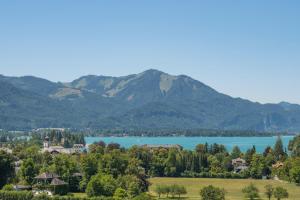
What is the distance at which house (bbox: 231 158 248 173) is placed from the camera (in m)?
98.0

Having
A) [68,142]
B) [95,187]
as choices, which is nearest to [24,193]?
[95,187]

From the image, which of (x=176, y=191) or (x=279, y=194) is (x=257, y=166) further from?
(x=176, y=191)

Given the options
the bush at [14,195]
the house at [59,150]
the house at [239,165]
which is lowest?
the bush at [14,195]

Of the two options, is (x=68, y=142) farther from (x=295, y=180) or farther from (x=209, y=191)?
(x=209, y=191)

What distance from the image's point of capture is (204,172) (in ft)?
309

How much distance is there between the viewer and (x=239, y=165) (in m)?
101

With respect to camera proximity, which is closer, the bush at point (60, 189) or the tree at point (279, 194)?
the tree at point (279, 194)

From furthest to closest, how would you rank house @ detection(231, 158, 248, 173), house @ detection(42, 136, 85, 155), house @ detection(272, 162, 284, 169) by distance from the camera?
house @ detection(42, 136, 85, 155), house @ detection(231, 158, 248, 173), house @ detection(272, 162, 284, 169)

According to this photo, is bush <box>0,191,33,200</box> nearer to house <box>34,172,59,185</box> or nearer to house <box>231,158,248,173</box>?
house <box>34,172,59,185</box>

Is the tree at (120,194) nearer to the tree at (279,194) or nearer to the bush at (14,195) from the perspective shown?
the bush at (14,195)

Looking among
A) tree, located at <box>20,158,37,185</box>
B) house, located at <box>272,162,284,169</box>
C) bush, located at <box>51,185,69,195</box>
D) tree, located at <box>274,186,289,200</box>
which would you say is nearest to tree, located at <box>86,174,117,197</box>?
bush, located at <box>51,185,69,195</box>

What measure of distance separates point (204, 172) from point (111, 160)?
25573mm

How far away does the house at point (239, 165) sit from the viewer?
98.0 metres

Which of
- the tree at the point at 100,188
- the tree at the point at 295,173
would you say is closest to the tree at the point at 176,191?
the tree at the point at 100,188
